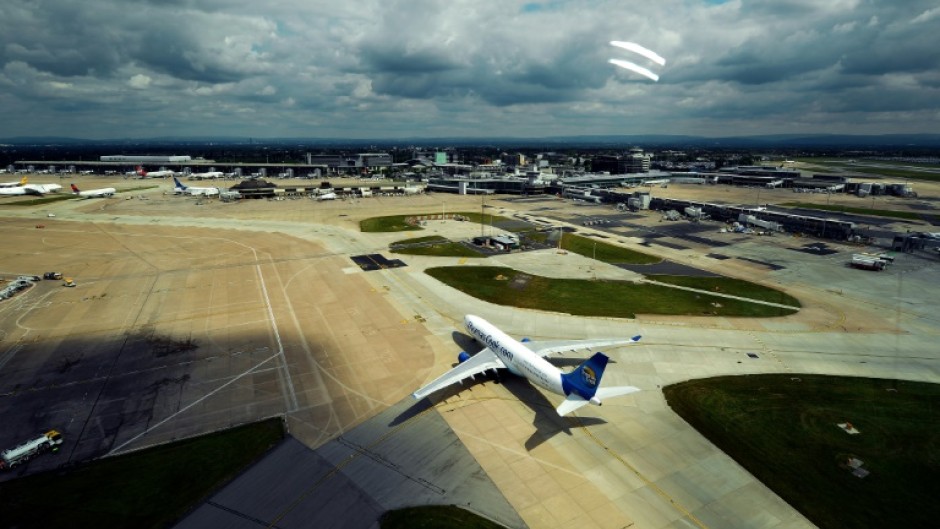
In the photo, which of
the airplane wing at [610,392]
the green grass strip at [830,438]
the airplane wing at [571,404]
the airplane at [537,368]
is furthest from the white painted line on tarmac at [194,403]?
the green grass strip at [830,438]

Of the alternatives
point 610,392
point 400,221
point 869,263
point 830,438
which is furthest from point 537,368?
point 400,221

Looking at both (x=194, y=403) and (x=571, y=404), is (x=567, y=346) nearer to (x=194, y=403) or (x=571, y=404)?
(x=571, y=404)

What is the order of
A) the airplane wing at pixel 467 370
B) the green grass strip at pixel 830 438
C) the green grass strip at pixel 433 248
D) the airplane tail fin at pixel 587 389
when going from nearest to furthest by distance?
the green grass strip at pixel 830 438, the airplane tail fin at pixel 587 389, the airplane wing at pixel 467 370, the green grass strip at pixel 433 248

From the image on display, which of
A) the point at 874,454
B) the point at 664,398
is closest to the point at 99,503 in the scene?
the point at 664,398

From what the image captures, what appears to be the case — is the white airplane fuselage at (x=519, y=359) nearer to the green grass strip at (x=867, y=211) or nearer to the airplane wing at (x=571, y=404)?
the airplane wing at (x=571, y=404)

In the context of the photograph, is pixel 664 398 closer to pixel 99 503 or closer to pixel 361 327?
pixel 361 327

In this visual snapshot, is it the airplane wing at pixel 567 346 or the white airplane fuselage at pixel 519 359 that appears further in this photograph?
the airplane wing at pixel 567 346

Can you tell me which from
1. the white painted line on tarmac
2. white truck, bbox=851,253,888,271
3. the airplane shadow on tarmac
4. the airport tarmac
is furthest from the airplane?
white truck, bbox=851,253,888,271

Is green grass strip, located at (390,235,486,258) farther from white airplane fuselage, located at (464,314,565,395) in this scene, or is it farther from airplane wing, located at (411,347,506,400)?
airplane wing, located at (411,347,506,400)
